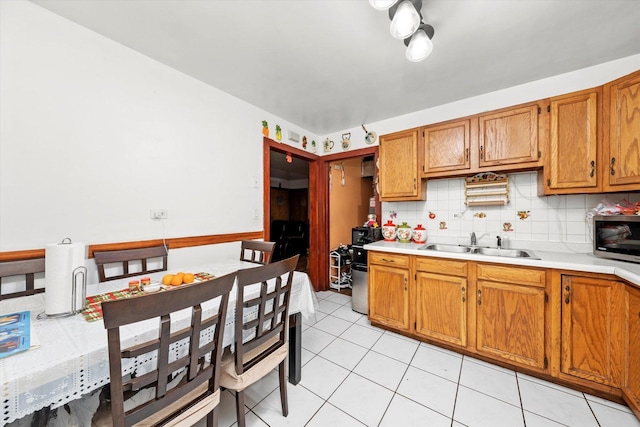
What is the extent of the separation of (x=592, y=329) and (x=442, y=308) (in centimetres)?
89

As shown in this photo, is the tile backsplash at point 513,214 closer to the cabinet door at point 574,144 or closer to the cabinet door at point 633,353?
the cabinet door at point 574,144

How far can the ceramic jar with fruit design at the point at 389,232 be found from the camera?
9.06 feet

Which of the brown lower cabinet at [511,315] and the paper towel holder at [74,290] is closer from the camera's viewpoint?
the paper towel holder at [74,290]

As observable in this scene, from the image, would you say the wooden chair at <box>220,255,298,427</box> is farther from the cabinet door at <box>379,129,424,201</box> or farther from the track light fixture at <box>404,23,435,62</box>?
the cabinet door at <box>379,129,424,201</box>

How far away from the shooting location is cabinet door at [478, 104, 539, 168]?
196 cm

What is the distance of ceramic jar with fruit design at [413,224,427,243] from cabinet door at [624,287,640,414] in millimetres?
1446

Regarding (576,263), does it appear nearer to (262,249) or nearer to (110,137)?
(262,249)

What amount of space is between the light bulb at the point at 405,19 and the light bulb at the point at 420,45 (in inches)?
7.1

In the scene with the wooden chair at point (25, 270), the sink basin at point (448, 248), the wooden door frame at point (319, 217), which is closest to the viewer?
the wooden chair at point (25, 270)

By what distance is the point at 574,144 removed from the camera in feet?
5.96

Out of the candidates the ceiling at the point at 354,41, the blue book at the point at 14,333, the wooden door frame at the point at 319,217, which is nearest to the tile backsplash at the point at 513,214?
the ceiling at the point at 354,41

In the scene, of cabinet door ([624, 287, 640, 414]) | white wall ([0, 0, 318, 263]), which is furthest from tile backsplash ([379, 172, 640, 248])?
white wall ([0, 0, 318, 263])

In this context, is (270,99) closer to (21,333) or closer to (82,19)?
(82,19)

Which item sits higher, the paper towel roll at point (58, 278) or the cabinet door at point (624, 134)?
the cabinet door at point (624, 134)
